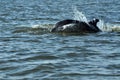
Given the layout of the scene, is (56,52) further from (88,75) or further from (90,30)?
(90,30)

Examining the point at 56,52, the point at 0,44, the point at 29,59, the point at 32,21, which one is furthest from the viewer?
the point at 32,21

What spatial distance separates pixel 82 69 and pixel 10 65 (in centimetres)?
209

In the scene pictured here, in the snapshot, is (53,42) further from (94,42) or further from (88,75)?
(88,75)

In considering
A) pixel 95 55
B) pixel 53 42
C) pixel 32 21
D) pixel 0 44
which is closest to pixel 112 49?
pixel 95 55

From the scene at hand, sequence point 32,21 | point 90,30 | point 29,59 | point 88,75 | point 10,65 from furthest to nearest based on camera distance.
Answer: point 32,21 < point 90,30 < point 29,59 < point 10,65 < point 88,75

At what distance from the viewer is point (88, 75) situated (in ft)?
40.2

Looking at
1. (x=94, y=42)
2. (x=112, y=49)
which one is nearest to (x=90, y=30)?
(x=94, y=42)

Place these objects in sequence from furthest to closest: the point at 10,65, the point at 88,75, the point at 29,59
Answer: the point at 29,59, the point at 10,65, the point at 88,75

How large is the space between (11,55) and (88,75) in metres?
3.65

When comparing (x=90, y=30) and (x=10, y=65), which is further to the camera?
(x=90, y=30)

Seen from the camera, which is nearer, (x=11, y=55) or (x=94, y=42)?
(x=11, y=55)

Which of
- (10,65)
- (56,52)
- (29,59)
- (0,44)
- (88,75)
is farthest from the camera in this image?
(0,44)

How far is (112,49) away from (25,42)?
3.58m

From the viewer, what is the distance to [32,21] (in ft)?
89.5
